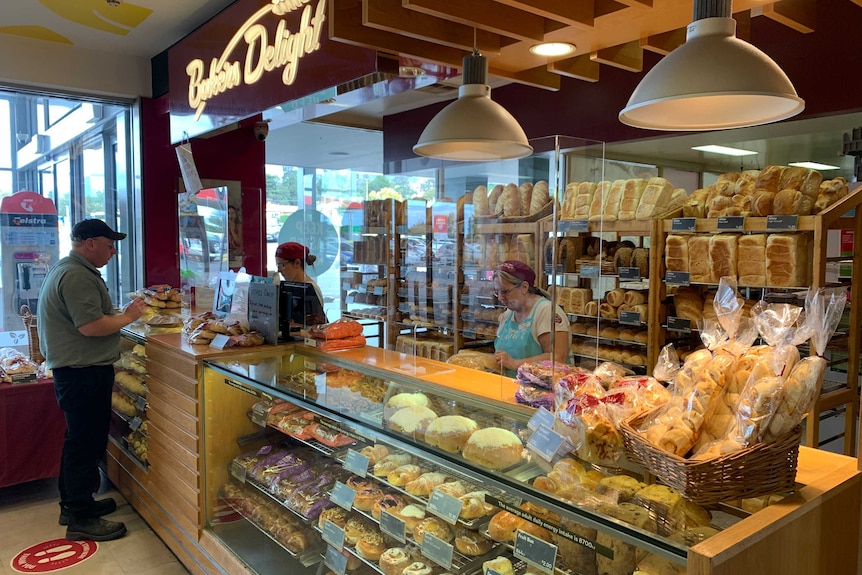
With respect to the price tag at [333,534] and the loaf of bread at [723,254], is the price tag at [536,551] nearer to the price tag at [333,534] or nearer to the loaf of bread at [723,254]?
the price tag at [333,534]

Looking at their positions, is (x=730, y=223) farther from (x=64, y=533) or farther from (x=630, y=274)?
(x=64, y=533)

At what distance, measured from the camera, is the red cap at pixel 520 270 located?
109 inches

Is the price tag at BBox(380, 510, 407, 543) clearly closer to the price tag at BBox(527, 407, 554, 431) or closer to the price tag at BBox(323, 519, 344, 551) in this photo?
the price tag at BBox(323, 519, 344, 551)

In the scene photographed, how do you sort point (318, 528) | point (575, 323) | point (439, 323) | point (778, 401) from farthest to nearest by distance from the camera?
1. point (575, 323)
2. point (439, 323)
3. point (318, 528)
4. point (778, 401)

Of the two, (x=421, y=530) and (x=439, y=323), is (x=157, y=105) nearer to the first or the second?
(x=439, y=323)

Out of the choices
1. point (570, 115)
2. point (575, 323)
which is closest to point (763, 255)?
point (575, 323)

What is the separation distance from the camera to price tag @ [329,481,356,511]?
232 centimetres

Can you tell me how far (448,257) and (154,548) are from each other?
7.63 ft

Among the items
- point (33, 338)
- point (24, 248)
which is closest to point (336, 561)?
point (33, 338)

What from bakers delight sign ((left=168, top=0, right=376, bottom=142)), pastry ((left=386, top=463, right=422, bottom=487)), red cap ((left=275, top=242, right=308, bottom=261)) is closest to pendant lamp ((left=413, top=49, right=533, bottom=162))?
bakers delight sign ((left=168, top=0, right=376, bottom=142))

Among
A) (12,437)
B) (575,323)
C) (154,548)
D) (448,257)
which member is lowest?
(154,548)

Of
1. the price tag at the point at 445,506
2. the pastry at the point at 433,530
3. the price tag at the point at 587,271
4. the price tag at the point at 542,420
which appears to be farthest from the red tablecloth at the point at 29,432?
the price tag at the point at 542,420

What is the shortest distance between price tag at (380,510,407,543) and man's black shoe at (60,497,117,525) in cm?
240

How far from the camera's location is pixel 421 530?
6.62ft
